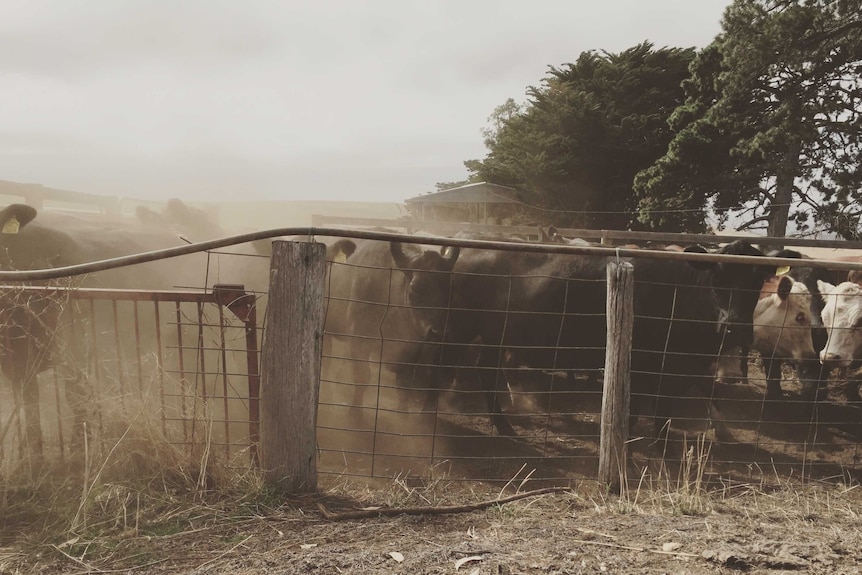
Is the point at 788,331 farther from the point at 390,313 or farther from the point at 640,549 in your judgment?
the point at 640,549

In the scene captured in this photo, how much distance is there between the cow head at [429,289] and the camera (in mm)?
5980

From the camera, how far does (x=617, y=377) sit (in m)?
3.85

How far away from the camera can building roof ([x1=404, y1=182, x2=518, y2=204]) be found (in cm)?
2720

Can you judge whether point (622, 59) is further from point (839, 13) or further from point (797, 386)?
point (797, 386)

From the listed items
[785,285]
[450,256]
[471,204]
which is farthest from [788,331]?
[471,204]

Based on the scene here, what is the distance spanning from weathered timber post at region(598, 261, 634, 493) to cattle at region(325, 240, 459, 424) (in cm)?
217

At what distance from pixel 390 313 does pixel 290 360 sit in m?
3.13

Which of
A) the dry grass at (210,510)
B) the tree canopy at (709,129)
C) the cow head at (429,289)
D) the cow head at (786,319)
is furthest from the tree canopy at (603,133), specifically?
the dry grass at (210,510)

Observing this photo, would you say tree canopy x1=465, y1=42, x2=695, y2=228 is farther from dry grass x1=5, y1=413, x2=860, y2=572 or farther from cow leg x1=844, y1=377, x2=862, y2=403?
dry grass x1=5, y1=413, x2=860, y2=572

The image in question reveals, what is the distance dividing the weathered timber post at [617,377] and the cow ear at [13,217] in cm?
647

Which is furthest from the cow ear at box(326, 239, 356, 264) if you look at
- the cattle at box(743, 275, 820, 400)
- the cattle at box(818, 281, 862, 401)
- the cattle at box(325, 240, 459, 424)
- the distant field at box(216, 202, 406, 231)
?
the distant field at box(216, 202, 406, 231)

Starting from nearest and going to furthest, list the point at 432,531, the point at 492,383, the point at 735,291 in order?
the point at 432,531
the point at 735,291
the point at 492,383

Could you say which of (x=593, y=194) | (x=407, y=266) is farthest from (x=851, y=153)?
(x=407, y=266)

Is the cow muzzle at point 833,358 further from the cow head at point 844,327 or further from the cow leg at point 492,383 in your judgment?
the cow leg at point 492,383
